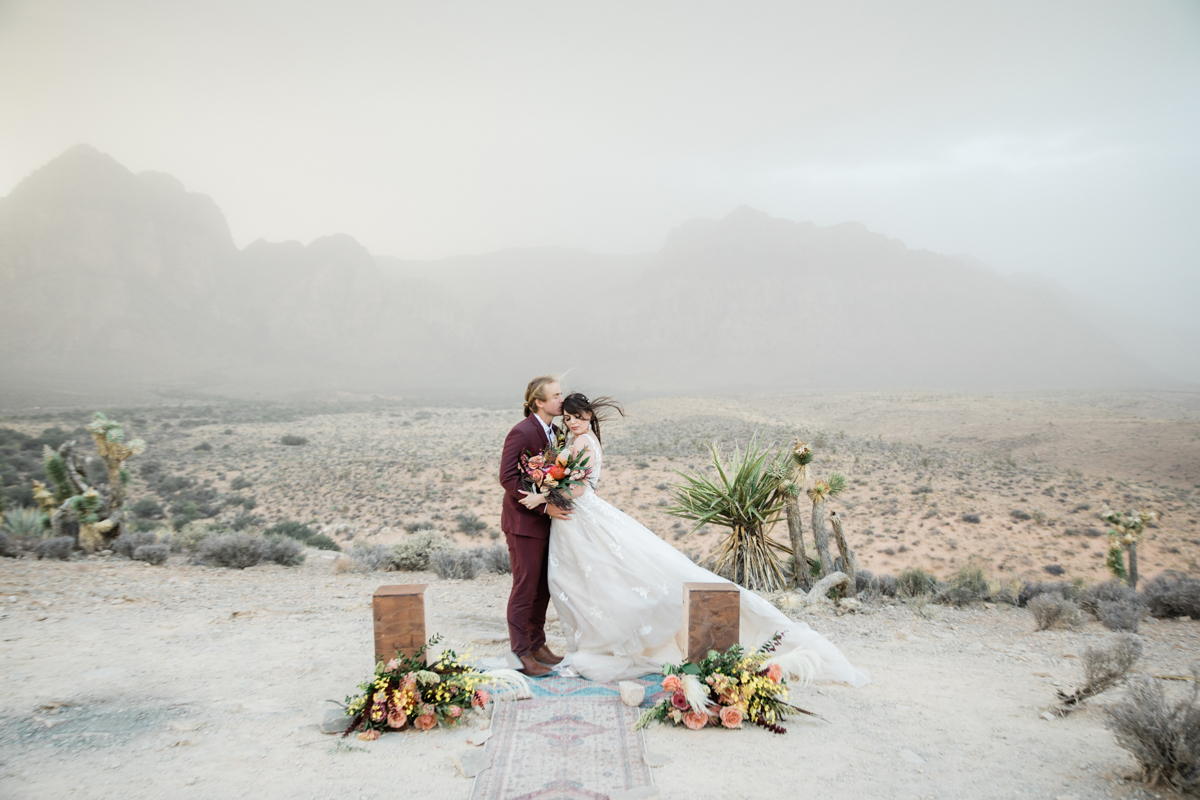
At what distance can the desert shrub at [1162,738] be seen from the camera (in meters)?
3.23

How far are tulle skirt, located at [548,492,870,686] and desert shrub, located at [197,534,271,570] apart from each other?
6908 millimetres

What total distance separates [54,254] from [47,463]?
96.6 meters

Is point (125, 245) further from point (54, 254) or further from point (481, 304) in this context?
point (481, 304)

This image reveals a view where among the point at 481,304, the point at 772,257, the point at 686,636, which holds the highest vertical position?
the point at 772,257

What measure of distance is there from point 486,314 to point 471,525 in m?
112

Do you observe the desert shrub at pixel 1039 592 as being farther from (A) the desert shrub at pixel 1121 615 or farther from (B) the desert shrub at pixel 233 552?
(B) the desert shrub at pixel 233 552

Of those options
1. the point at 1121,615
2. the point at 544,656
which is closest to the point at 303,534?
the point at 544,656

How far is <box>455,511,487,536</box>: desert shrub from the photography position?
1514 cm

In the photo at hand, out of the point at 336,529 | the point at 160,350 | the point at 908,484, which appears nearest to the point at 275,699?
the point at 336,529

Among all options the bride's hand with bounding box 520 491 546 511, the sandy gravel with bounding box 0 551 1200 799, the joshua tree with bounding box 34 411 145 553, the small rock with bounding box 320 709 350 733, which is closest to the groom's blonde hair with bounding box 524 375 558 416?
the bride's hand with bounding box 520 491 546 511

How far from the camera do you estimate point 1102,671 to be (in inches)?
172

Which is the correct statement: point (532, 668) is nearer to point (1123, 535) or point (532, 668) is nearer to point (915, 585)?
point (915, 585)

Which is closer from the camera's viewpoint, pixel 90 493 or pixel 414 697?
pixel 414 697

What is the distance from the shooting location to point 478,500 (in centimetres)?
1828
